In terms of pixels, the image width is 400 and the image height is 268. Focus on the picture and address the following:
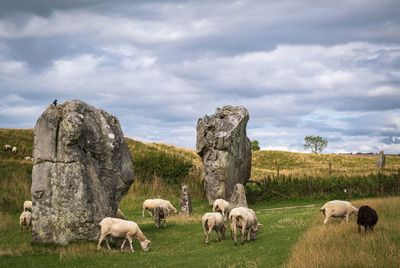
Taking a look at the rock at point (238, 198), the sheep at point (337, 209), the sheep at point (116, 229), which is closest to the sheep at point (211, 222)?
the sheep at point (116, 229)

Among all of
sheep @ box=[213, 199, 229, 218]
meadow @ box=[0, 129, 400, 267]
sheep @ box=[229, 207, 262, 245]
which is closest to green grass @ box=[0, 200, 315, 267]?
meadow @ box=[0, 129, 400, 267]

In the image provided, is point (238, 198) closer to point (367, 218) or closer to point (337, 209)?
point (337, 209)

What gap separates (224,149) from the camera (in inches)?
1770

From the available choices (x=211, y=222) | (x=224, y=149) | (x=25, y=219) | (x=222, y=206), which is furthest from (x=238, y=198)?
(x=25, y=219)

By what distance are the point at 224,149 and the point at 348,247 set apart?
28.3 metres

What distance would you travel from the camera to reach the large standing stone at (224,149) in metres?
43.8

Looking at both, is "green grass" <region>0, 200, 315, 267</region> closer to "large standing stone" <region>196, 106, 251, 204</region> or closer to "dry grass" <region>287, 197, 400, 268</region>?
"dry grass" <region>287, 197, 400, 268</region>

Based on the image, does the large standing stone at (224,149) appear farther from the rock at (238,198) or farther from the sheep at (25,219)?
the sheep at (25,219)

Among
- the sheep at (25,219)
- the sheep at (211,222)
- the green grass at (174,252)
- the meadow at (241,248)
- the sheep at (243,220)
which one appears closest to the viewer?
the meadow at (241,248)

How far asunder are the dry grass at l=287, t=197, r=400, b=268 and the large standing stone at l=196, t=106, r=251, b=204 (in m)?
21.0

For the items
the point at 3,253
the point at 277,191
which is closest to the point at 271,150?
the point at 277,191

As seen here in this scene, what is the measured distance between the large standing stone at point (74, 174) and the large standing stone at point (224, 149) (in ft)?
58.0

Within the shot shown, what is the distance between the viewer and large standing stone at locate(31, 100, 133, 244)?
2362cm

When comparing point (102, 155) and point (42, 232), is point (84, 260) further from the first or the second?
point (102, 155)
